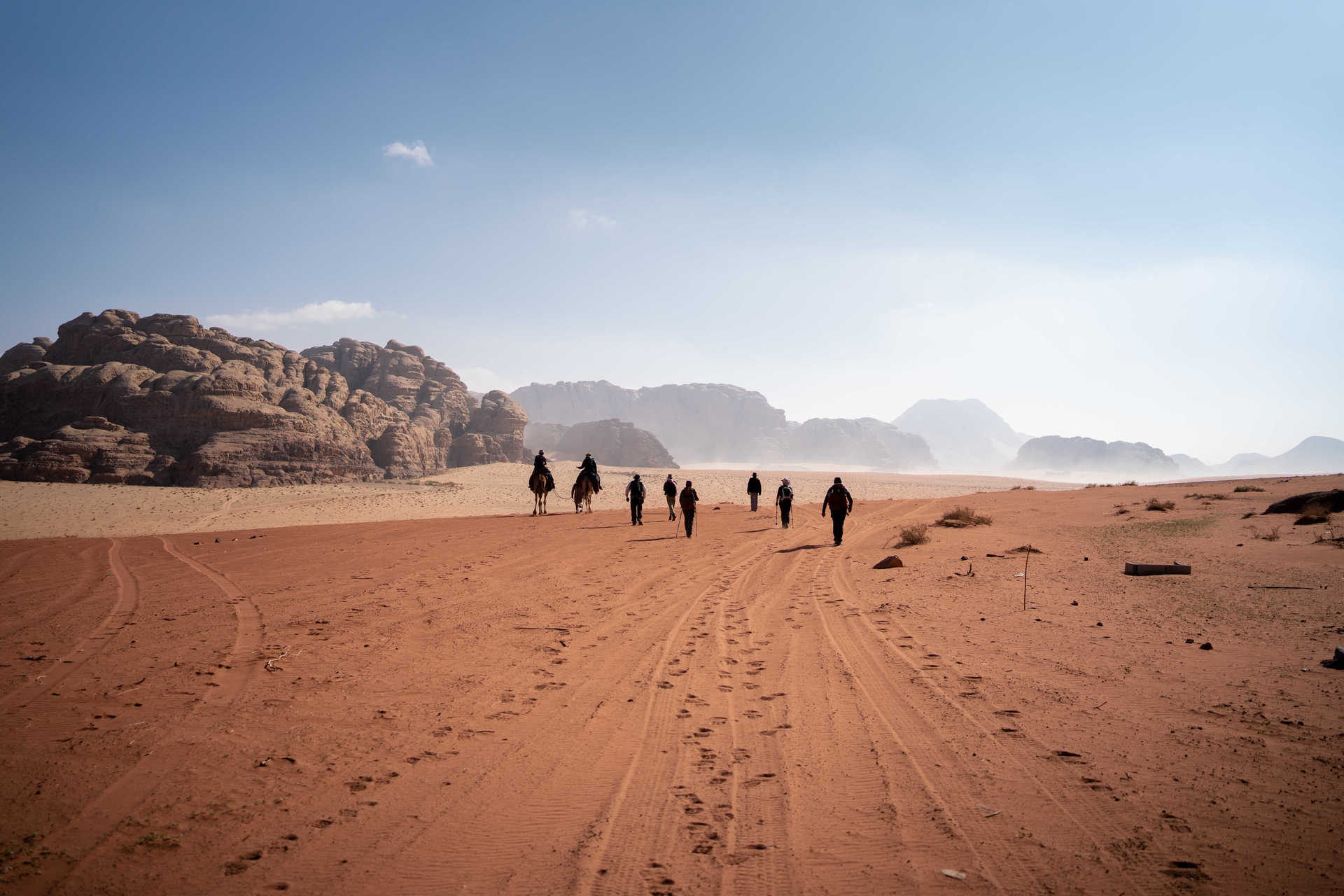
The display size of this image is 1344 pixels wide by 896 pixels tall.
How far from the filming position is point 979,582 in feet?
34.1

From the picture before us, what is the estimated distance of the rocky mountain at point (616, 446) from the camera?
A: 354 feet

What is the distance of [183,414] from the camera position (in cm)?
3928

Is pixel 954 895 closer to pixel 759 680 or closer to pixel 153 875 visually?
pixel 759 680

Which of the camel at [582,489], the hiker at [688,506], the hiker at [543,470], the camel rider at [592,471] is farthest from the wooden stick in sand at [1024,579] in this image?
the camel at [582,489]

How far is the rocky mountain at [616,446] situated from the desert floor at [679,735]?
91420 millimetres

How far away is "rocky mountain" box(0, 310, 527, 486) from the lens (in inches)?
1427

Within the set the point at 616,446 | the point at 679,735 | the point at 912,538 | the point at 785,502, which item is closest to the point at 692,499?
the point at 785,502

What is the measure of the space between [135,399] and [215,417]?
17.4 ft

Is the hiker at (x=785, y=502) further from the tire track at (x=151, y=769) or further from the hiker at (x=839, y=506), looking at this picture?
the tire track at (x=151, y=769)

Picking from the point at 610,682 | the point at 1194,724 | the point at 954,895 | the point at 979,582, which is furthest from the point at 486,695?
the point at 979,582

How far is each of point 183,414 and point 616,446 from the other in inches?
2880

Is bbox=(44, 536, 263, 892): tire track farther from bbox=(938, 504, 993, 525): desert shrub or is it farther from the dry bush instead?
bbox=(938, 504, 993, 525): desert shrub

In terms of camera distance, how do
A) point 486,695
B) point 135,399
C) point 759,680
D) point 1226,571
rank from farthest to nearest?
point 135,399 → point 1226,571 → point 759,680 → point 486,695

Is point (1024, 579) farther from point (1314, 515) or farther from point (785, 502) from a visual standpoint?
point (785, 502)
